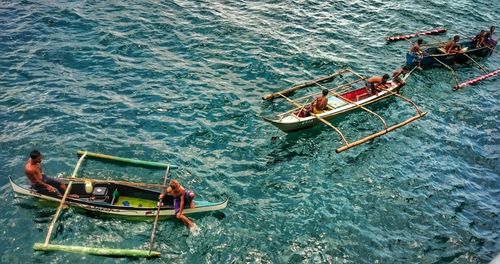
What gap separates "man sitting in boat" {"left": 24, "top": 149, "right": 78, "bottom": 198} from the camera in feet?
52.5

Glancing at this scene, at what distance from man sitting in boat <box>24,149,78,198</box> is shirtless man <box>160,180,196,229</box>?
14.9 ft

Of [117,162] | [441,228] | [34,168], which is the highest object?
[34,168]

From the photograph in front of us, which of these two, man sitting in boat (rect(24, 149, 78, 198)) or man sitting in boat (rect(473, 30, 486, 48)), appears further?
man sitting in boat (rect(473, 30, 486, 48))

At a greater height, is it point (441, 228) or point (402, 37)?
point (402, 37)

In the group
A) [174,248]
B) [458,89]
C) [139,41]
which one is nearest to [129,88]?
[139,41]

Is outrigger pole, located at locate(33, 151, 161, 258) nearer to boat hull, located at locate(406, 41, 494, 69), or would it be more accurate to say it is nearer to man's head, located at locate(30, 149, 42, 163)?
man's head, located at locate(30, 149, 42, 163)

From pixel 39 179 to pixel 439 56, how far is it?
28.3m

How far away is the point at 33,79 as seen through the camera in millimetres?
23953

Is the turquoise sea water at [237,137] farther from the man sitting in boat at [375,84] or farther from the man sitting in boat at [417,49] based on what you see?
the man sitting in boat at [417,49]

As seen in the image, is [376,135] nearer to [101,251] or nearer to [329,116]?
[329,116]

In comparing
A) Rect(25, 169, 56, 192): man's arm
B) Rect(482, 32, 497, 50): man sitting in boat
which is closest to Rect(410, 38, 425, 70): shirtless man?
Rect(482, 32, 497, 50): man sitting in boat

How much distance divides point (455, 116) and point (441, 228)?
10.4m

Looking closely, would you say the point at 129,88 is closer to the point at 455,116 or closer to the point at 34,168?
the point at 34,168

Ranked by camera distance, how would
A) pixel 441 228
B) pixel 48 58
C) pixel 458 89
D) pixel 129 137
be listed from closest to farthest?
pixel 441 228 < pixel 129 137 < pixel 48 58 < pixel 458 89
